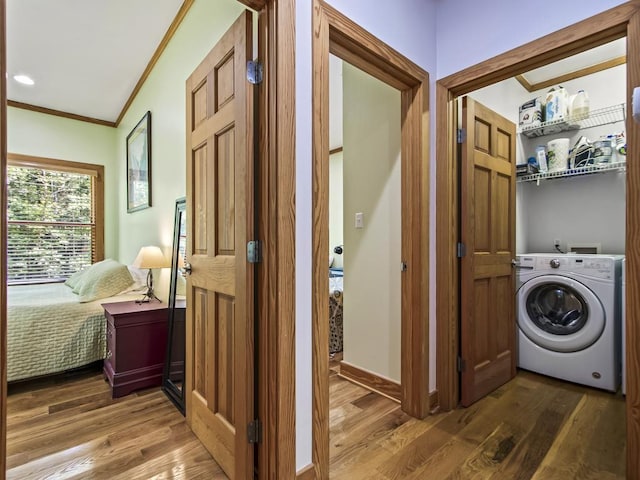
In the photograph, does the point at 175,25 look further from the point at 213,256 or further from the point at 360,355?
the point at 360,355

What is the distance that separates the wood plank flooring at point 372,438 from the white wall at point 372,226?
1.18ft

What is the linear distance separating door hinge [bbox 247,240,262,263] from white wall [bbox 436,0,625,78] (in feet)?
5.24

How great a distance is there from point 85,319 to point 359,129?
2512 millimetres

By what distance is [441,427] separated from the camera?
1808 millimetres

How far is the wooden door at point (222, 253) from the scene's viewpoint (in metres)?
1.29

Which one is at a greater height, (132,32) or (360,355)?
(132,32)

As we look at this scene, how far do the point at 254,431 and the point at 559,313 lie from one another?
8.20ft

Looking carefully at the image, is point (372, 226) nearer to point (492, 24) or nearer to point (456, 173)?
point (456, 173)

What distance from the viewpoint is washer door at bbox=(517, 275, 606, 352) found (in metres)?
2.28

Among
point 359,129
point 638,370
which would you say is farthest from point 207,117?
point 638,370

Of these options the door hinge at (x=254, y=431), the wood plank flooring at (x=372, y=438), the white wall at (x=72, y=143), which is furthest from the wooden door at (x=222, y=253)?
the white wall at (x=72, y=143)

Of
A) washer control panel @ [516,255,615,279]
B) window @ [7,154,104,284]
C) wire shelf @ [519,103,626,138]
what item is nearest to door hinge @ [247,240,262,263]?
washer control panel @ [516,255,615,279]

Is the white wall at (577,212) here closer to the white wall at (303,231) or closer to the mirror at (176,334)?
the white wall at (303,231)

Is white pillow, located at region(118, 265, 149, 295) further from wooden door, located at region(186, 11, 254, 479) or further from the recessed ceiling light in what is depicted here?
the recessed ceiling light
